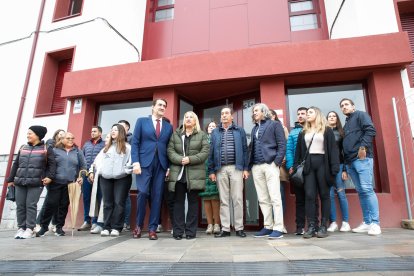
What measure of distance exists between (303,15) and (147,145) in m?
5.76

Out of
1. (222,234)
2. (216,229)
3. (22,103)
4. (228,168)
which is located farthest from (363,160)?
(22,103)

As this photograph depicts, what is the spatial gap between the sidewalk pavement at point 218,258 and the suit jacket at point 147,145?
1.20m

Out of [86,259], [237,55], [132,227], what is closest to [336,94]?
[237,55]

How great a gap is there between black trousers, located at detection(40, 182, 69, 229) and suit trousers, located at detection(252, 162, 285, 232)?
10.7 ft

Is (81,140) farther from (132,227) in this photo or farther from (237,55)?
(237,55)

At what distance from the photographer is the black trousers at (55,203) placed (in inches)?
179

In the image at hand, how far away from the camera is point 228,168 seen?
4.24m

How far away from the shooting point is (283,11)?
726 cm

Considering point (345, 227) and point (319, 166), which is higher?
point (319, 166)

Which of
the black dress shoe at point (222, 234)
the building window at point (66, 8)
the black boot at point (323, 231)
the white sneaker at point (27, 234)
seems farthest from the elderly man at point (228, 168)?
the building window at point (66, 8)

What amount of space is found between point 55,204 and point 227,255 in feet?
10.9

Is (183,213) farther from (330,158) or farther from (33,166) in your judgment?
(33,166)

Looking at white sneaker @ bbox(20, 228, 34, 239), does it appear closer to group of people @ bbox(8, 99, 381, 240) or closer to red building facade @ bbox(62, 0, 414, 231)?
group of people @ bbox(8, 99, 381, 240)

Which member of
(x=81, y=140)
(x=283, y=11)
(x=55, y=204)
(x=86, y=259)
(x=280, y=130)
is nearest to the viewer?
(x=86, y=259)
